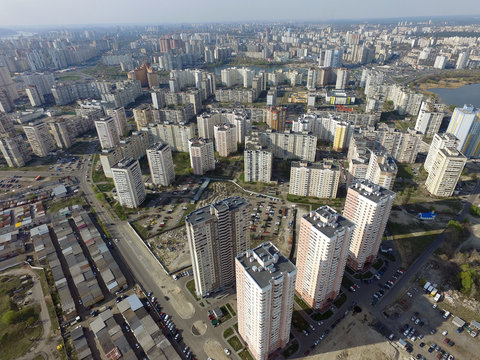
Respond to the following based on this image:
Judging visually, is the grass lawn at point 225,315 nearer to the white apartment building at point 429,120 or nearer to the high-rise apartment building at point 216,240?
Result: the high-rise apartment building at point 216,240

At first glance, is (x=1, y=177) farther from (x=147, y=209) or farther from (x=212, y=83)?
(x=212, y=83)

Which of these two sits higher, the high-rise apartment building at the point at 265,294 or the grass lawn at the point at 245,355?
the high-rise apartment building at the point at 265,294

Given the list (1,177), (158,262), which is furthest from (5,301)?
(1,177)

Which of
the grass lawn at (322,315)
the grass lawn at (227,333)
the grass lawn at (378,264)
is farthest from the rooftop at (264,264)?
the grass lawn at (378,264)

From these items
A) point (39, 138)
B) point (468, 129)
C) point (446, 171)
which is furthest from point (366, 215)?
point (39, 138)

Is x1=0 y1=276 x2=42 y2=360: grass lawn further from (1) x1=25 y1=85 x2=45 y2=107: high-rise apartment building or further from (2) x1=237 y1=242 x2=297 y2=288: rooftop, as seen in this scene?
(1) x1=25 y1=85 x2=45 y2=107: high-rise apartment building

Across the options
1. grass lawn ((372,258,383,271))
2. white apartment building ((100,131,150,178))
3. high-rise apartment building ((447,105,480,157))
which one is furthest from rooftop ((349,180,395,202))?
white apartment building ((100,131,150,178))
